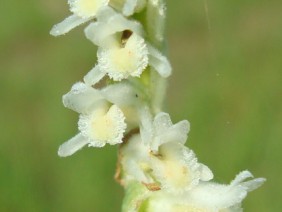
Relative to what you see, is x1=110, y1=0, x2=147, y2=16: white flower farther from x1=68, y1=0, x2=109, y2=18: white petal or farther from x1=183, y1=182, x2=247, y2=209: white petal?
x1=183, y1=182, x2=247, y2=209: white petal

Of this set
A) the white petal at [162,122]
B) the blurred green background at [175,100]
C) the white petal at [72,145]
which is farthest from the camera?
the blurred green background at [175,100]

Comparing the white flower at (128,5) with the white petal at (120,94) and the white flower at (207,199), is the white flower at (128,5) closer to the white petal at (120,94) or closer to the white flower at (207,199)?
the white petal at (120,94)

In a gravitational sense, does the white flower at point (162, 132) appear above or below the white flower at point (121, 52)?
below

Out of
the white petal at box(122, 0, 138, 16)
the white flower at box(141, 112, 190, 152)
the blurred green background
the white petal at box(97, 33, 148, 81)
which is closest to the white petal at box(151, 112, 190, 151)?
the white flower at box(141, 112, 190, 152)

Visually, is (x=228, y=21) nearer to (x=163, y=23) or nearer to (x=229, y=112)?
(x=229, y=112)

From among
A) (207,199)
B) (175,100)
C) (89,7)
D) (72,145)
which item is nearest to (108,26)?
(89,7)

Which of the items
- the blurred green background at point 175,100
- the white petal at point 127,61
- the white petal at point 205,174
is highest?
the blurred green background at point 175,100

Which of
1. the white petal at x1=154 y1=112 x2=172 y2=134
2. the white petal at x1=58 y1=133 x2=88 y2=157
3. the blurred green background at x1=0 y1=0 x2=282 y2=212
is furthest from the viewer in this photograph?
the blurred green background at x1=0 y1=0 x2=282 y2=212

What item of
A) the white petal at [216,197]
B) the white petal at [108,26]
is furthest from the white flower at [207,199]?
the white petal at [108,26]

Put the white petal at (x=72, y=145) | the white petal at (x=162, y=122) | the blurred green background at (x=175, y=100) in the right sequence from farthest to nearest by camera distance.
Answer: the blurred green background at (x=175, y=100) < the white petal at (x=72, y=145) < the white petal at (x=162, y=122)
